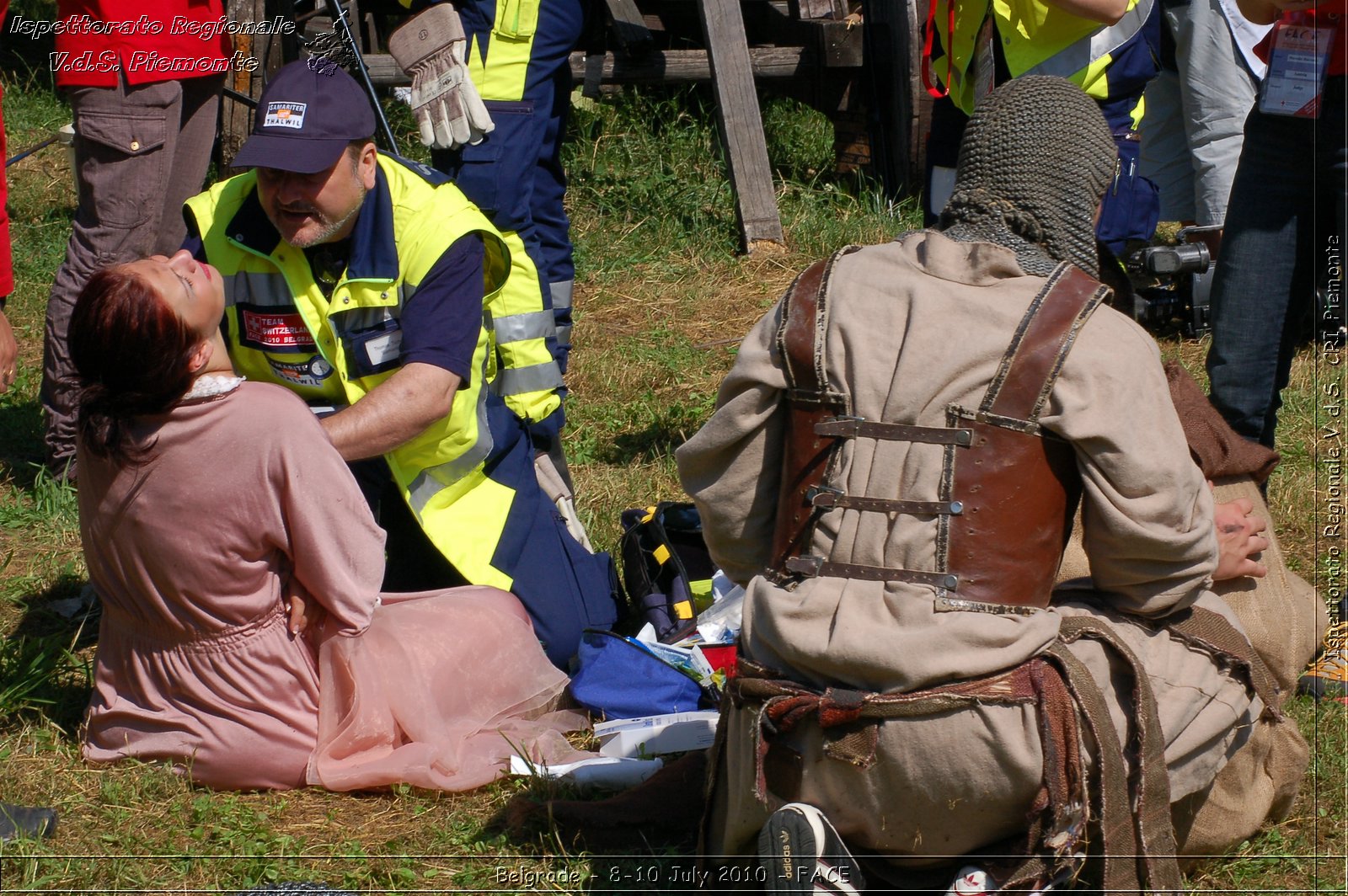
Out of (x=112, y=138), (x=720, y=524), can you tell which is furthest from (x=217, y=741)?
(x=112, y=138)

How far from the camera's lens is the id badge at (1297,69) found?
3621 millimetres

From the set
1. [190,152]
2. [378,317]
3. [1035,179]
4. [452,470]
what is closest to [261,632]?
[452,470]

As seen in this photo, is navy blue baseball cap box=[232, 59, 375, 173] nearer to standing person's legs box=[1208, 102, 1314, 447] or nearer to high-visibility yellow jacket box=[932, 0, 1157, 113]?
high-visibility yellow jacket box=[932, 0, 1157, 113]

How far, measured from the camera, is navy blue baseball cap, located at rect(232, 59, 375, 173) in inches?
136

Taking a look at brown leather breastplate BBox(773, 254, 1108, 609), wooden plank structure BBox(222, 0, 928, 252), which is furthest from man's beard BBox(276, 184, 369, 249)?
wooden plank structure BBox(222, 0, 928, 252)

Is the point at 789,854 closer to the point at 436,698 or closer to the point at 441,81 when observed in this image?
the point at 436,698

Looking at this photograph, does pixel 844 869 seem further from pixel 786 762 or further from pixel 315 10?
pixel 315 10

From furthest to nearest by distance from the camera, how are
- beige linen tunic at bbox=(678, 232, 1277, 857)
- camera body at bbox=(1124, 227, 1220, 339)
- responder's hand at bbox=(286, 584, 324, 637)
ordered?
camera body at bbox=(1124, 227, 1220, 339) → responder's hand at bbox=(286, 584, 324, 637) → beige linen tunic at bbox=(678, 232, 1277, 857)

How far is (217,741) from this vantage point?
3215 millimetres

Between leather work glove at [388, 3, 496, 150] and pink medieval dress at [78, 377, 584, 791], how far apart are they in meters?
1.83

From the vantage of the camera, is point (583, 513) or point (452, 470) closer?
point (452, 470)

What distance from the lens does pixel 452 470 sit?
3.81m

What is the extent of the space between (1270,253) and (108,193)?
12.4 ft

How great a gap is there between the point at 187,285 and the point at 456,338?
2.65 feet
